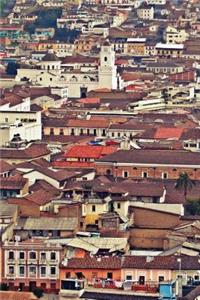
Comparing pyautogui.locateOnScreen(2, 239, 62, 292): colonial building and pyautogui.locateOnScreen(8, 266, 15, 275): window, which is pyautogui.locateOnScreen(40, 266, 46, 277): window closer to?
pyautogui.locateOnScreen(2, 239, 62, 292): colonial building

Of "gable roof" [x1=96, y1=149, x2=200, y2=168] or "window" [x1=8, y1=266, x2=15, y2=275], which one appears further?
"gable roof" [x1=96, y1=149, x2=200, y2=168]

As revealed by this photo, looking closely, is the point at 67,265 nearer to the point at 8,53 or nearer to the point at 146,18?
the point at 8,53

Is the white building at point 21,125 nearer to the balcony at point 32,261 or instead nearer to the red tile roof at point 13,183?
the red tile roof at point 13,183

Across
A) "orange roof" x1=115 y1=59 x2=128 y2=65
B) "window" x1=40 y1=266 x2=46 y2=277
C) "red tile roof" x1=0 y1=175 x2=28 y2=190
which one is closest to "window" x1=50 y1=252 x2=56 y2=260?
"window" x1=40 y1=266 x2=46 y2=277

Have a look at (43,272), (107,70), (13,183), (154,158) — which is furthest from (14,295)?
(107,70)

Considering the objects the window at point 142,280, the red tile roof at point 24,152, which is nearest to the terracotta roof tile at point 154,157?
the red tile roof at point 24,152

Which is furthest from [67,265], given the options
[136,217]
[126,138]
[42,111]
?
[42,111]

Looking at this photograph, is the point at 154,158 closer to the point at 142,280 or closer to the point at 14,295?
the point at 142,280
